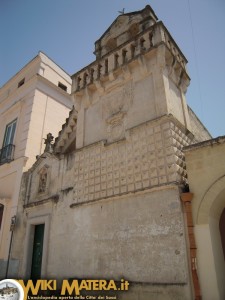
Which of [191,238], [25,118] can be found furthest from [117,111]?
[25,118]

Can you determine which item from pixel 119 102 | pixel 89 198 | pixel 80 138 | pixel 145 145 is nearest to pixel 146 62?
pixel 119 102

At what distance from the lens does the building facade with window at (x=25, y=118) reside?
10.9m

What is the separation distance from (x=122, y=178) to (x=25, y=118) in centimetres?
695

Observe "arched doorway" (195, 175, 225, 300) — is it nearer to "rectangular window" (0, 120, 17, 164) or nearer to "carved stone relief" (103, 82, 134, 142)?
"carved stone relief" (103, 82, 134, 142)

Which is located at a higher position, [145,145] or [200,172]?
[145,145]

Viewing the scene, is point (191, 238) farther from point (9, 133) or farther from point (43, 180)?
point (9, 133)

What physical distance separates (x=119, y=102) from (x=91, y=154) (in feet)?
6.41

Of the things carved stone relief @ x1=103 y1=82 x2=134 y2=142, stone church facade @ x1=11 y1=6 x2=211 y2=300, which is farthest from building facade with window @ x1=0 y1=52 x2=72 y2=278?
carved stone relief @ x1=103 y1=82 x2=134 y2=142

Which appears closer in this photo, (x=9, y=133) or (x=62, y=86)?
(x=9, y=133)

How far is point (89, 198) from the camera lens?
25.8 ft

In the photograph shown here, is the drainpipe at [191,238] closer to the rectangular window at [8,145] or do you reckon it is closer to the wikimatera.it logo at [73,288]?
the wikimatera.it logo at [73,288]

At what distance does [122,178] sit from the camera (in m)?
7.30

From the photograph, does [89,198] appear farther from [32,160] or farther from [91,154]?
[32,160]

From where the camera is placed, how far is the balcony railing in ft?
38.3
